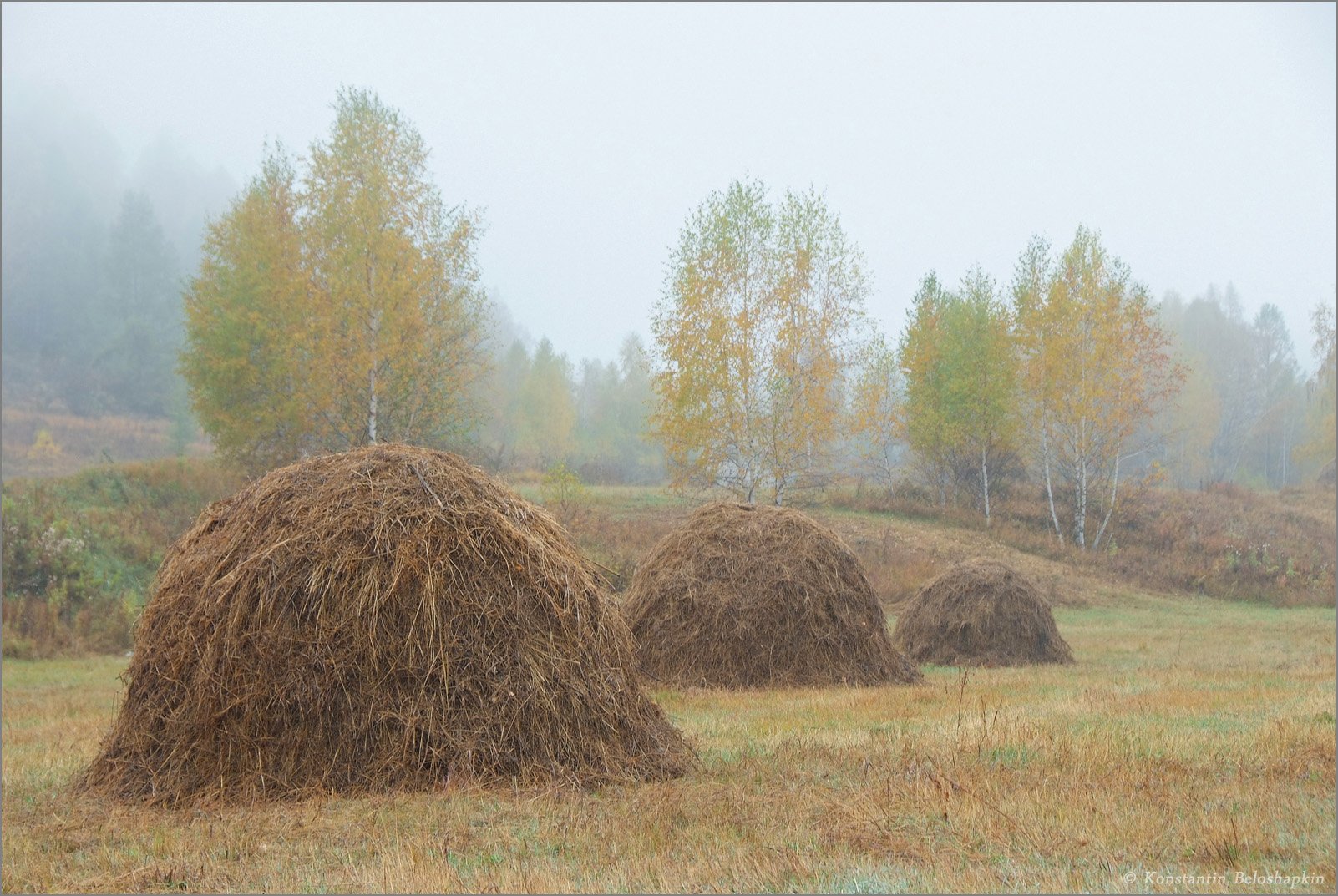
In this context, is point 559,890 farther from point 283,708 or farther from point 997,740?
point 997,740

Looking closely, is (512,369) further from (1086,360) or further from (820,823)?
(820,823)

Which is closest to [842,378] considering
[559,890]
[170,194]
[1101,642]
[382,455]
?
[1101,642]

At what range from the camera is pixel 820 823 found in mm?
5402

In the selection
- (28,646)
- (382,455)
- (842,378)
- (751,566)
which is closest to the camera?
(382,455)

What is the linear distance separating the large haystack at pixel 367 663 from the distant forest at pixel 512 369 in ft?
142

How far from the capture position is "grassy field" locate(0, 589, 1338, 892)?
452 cm

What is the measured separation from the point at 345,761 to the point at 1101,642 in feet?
60.6

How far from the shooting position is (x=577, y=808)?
5.86 meters

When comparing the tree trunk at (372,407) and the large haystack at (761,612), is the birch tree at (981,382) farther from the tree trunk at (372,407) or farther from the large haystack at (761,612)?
the large haystack at (761,612)

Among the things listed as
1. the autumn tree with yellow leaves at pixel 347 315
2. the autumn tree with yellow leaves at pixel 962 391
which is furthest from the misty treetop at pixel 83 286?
the autumn tree with yellow leaves at pixel 962 391

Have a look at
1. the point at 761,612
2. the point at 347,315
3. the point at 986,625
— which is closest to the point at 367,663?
the point at 761,612

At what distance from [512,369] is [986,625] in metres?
77.6

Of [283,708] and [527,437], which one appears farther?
[527,437]

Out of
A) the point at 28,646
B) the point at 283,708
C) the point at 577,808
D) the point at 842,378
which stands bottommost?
the point at 28,646
